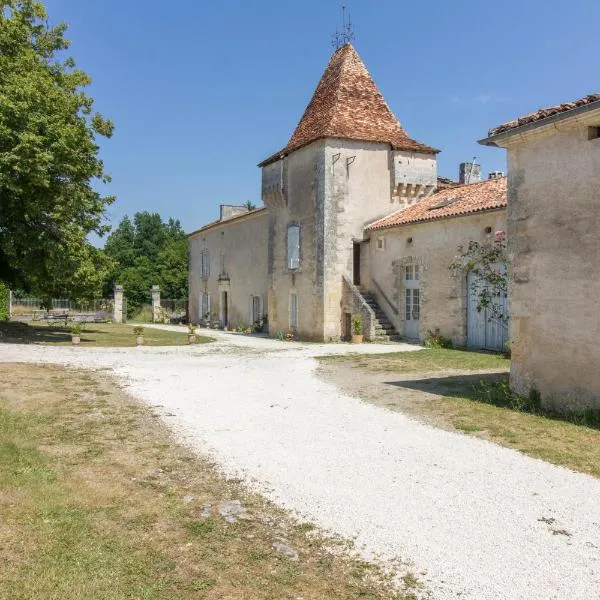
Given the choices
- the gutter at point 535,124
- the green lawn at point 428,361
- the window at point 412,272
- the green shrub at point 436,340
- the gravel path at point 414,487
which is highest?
the gutter at point 535,124

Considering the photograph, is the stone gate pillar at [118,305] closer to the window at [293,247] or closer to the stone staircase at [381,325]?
the window at [293,247]

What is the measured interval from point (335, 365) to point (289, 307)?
30.8 feet

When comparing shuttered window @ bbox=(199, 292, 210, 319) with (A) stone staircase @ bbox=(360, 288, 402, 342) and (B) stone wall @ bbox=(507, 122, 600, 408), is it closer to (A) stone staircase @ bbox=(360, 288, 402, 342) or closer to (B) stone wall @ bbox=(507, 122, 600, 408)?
(A) stone staircase @ bbox=(360, 288, 402, 342)

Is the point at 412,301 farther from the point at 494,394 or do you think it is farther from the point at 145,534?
the point at 145,534

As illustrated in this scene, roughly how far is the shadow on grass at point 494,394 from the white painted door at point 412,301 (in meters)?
7.73

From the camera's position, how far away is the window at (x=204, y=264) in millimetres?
32219

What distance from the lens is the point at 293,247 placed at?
2161cm

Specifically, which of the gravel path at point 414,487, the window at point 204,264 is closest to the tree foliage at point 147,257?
the window at point 204,264

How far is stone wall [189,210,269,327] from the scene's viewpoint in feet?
85.5

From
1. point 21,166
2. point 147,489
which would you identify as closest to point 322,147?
point 21,166

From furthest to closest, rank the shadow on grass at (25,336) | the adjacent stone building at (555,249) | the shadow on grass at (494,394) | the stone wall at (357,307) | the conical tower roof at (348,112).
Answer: the conical tower roof at (348,112), the stone wall at (357,307), the shadow on grass at (25,336), the adjacent stone building at (555,249), the shadow on grass at (494,394)

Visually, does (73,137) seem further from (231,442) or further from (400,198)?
(231,442)

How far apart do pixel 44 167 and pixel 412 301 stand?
11.7m

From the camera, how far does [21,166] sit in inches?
578
